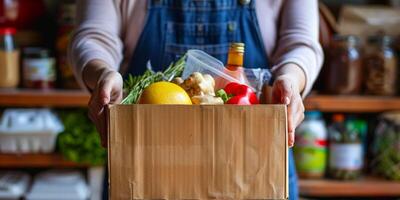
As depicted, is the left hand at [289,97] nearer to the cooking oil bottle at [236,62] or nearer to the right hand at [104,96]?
the cooking oil bottle at [236,62]

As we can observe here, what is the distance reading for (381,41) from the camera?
1957 mm

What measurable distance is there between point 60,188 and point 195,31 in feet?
3.29

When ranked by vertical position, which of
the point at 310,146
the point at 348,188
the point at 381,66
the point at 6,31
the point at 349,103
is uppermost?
the point at 6,31

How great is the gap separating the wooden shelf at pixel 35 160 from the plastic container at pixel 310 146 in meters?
0.64

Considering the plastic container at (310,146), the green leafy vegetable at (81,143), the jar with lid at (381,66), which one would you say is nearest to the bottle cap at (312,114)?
the plastic container at (310,146)

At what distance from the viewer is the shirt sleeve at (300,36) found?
0.99 metres

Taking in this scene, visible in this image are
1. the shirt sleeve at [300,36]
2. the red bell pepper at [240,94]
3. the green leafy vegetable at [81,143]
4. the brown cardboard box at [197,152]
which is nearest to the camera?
the brown cardboard box at [197,152]

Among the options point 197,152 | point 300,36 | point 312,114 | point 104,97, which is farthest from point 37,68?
point 197,152

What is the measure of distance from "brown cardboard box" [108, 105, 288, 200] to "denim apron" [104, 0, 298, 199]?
0.42 meters

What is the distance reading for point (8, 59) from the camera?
6.21ft

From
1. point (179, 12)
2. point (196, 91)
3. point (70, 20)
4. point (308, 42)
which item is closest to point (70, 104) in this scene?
point (70, 20)

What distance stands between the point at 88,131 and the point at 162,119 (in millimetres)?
1292

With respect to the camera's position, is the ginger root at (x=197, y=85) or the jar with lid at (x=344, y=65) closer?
the ginger root at (x=197, y=85)

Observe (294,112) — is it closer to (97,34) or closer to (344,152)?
(97,34)
